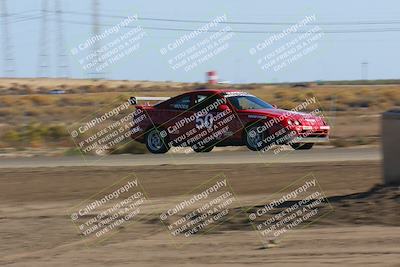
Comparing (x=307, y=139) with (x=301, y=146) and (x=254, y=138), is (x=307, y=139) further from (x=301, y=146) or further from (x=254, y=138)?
(x=254, y=138)

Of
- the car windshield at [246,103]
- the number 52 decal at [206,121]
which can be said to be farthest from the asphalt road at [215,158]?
the car windshield at [246,103]

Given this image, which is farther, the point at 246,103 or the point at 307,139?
the point at 246,103

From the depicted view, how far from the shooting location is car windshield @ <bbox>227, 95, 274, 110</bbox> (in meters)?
20.4

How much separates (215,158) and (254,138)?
1.36 meters

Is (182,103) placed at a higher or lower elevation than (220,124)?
higher

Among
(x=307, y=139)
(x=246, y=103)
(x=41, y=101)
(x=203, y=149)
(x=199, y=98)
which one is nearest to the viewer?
(x=307, y=139)

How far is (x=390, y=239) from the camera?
901 centimetres

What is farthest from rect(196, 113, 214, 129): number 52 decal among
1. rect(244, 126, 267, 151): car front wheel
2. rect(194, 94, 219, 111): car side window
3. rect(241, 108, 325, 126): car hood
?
rect(244, 126, 267, 151): car front wheel

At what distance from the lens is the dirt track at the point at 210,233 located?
8680 mm

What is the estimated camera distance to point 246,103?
67.6ft

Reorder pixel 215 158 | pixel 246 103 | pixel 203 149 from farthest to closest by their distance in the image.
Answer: pixel 203 149 → pixel 246 103 → pixel 215 158

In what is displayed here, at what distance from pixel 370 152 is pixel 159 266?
485 inches

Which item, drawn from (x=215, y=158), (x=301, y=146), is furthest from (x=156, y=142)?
(x=301, y=146)

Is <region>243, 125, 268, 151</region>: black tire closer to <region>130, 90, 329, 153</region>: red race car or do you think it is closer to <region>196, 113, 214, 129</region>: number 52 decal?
<region>130, 90, 329, 153</region>: red race car
